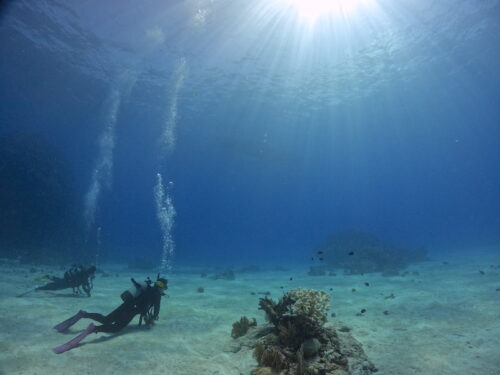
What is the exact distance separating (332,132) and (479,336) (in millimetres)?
59963

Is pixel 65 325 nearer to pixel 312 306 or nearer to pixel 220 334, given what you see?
pixel 220 334

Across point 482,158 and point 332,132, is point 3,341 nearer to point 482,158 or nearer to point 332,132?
point 332,132

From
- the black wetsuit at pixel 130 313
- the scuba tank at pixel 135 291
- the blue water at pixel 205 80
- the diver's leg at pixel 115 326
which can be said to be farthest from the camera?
the blue water at pixel 205 80

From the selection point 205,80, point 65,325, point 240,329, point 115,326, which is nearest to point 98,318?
point 115,326

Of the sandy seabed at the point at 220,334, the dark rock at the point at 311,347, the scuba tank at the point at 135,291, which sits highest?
the scuba tank at the point at 135,291

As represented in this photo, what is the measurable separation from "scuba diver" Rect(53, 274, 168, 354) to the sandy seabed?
263 mm

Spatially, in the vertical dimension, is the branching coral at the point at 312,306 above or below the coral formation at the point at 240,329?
above

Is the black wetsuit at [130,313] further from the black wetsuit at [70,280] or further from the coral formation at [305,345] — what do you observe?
the black wetsuit at [70,280]

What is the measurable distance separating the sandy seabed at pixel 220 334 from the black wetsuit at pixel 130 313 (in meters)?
0.28

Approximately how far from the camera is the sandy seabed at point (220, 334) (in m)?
5.68

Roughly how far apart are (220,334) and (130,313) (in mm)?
2823

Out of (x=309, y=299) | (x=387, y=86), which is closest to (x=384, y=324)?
(x=309, y=299)

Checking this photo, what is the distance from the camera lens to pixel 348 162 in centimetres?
10825

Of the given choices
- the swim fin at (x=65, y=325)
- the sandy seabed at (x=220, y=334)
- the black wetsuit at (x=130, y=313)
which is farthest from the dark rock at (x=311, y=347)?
the swim fin at (x=65, y=325)
